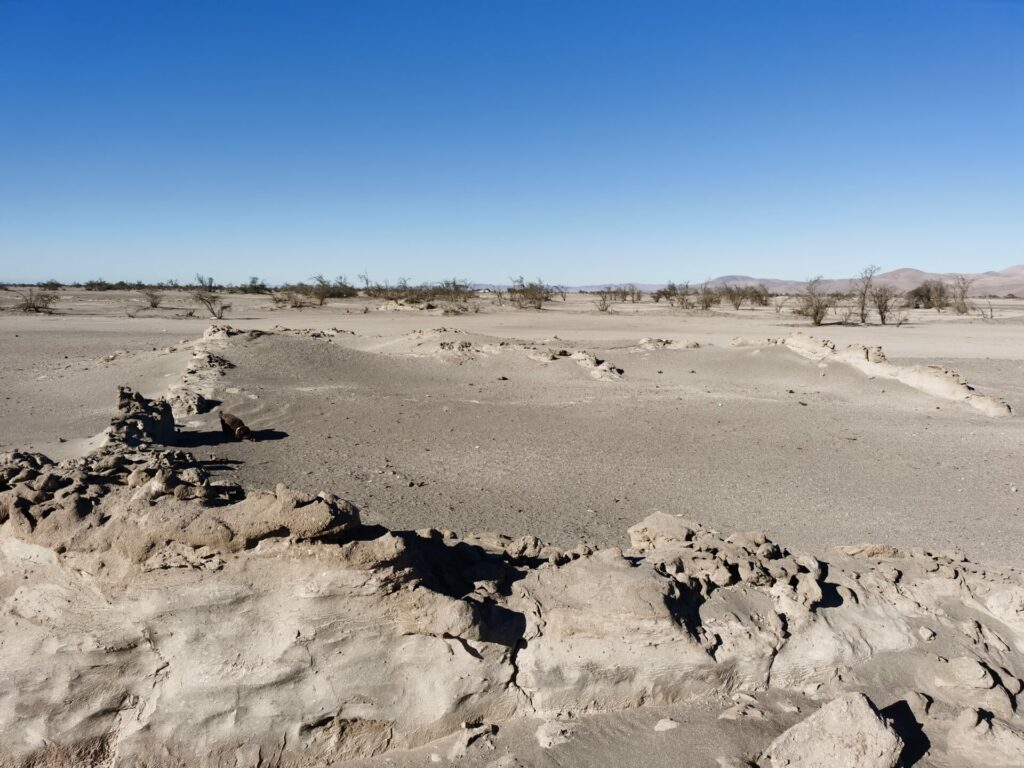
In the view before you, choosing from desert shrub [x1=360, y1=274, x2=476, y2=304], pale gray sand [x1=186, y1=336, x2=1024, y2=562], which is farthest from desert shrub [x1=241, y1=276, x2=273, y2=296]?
pale gray sand [x1=186, y1=336, x2=1024, y2=562]

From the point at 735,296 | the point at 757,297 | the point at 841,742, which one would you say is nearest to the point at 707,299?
the point at 735,296

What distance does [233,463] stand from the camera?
8617mm

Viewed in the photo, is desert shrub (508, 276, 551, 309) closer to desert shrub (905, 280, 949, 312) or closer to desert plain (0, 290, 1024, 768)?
desert shrub (905, 280, 949, 312)

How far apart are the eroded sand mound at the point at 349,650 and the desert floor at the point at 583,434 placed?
2795 mm

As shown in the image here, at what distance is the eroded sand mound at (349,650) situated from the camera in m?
3.14

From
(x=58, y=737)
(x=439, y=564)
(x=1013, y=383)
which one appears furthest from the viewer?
(x=1013, y=383)

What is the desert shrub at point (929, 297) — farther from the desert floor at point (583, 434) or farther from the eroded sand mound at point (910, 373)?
the eroded sand mound at point (910, 373)

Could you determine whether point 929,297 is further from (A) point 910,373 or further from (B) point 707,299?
(A) point 910,373

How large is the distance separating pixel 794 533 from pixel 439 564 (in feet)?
14.9

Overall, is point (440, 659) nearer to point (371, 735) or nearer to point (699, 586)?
point (371, 735)

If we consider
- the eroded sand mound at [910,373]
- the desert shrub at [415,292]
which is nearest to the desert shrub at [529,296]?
the desert shrub at [415,292]

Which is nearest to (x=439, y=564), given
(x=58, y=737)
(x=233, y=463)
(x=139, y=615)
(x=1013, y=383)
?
(x=139, y=615)

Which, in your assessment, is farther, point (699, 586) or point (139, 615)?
point (699, 586)

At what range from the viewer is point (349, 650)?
3.26 metres
